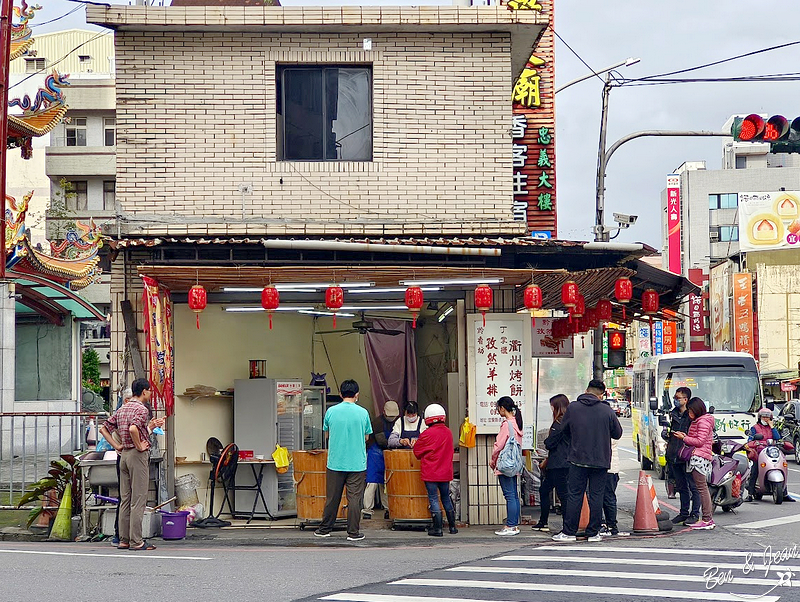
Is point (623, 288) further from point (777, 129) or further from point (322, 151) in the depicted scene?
point (322, 151)

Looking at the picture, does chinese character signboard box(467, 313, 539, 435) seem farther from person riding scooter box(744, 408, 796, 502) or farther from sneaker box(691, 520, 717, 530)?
person riding scooter box(744, 408, 796, 502)

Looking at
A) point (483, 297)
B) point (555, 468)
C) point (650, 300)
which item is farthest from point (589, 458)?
point (650, 300)

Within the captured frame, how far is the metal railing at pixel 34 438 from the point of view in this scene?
50.2 feet

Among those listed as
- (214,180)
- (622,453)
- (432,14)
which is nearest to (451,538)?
(214,180)

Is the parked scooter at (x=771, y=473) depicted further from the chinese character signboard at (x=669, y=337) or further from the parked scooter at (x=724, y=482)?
the chinese character signboard at (x=669, y=337)

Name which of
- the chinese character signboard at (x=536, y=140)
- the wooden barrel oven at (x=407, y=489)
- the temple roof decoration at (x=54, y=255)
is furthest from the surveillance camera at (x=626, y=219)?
the temple roof decoration at (x=54, y=255)

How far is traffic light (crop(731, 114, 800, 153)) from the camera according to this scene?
1467 centimetres

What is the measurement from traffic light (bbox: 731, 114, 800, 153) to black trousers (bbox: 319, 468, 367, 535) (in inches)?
287

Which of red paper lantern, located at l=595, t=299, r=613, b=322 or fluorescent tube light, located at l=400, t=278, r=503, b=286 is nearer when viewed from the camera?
fluorescent tube light, located at l=400, t=278, r=503, b=286

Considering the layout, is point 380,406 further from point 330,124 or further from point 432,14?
point 432,14

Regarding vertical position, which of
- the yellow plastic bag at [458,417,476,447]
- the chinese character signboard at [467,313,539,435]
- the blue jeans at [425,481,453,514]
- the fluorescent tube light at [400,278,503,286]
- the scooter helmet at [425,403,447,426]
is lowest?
the blue jeans at [425,481,453,514]

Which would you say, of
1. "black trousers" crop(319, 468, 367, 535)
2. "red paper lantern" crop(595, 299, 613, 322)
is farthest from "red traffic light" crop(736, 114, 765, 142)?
"black trousers" crop(319, 468, 367, 535)

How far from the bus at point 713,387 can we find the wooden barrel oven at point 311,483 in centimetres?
1153

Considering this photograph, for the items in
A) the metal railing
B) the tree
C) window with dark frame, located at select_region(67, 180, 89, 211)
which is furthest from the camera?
window with dark frame, located at select_region(67, 180, 89, 211)
